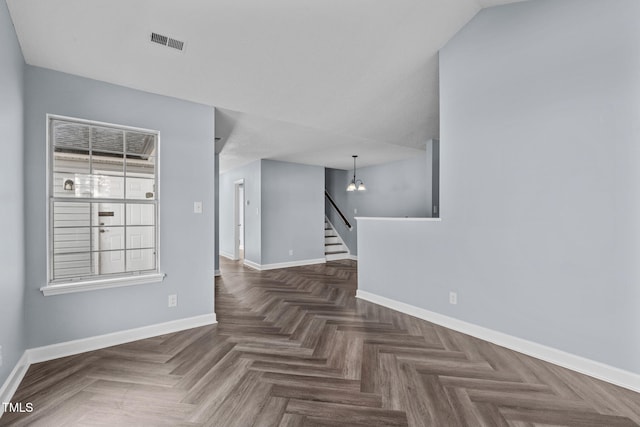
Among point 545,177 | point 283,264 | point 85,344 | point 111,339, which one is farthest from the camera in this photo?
point 283,264

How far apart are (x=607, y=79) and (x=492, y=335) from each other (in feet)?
7.33

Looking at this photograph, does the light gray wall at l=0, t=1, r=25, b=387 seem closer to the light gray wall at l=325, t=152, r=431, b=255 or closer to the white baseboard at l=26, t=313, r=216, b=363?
the white baseboard at l=26, t=313, r=216, b=363

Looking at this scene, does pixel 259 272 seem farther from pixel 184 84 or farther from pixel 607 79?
pixel 607 79

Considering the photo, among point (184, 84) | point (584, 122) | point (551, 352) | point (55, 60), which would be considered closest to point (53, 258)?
point (55, 60)

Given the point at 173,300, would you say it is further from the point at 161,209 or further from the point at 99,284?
the point at 161,209

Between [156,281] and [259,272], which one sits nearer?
[156,281]

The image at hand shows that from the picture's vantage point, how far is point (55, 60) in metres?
2.43

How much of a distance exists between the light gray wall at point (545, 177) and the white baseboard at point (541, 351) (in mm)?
59

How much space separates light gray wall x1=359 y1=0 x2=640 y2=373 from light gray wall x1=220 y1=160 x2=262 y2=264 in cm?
420

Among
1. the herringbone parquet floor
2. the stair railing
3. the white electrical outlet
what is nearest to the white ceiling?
the white electrical outlet

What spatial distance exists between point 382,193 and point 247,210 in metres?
→ 3.36

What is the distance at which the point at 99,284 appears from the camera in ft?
8.80

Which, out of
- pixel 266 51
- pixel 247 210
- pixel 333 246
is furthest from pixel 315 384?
pixel 333 246

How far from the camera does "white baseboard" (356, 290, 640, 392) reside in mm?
2074
